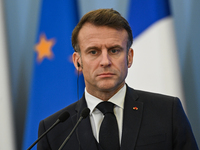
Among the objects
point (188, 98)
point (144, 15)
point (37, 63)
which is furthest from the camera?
point (37, 63)

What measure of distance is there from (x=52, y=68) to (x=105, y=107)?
948mm

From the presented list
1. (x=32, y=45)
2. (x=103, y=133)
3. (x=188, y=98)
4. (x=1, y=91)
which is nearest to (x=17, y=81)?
(x=1, y=91)

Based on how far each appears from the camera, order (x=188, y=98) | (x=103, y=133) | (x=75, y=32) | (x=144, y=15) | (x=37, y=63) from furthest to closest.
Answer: (x=37, y=63)
(x=144, y=15)
(x=188, y=98)
(x=75, y=32)
(x=103, y=133)

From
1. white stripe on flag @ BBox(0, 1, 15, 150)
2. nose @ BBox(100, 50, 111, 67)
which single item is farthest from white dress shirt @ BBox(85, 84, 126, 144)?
white stripe on flag @ BBox(0, 1, 15, 150)

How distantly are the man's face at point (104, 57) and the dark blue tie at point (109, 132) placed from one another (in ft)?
0.40

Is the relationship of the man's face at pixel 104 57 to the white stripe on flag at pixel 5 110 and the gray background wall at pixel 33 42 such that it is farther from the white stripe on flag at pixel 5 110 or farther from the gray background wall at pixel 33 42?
the white stripe on flag at pixel 5 110

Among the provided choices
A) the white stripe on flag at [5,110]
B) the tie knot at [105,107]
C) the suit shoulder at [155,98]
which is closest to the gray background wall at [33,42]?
the white stripe on flag at [5,110]

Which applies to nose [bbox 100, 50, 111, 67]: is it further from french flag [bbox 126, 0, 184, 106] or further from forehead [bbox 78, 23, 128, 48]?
french flag [bbox 126, 0, 184, 106]

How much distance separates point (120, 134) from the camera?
121 cm

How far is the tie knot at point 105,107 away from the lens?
1.25 meters

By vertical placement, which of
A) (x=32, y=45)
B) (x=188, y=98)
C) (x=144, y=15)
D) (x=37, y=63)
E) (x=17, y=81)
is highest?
(x=144, y=15)

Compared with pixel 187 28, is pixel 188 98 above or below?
below

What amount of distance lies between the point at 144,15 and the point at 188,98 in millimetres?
725

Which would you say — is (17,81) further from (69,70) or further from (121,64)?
(121,64)
